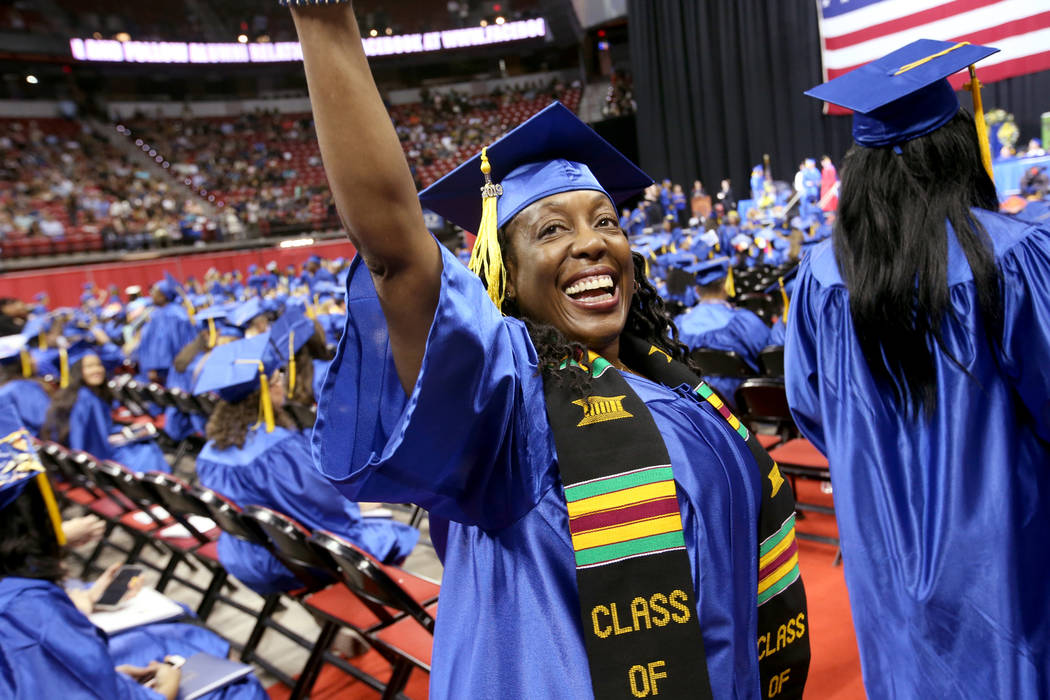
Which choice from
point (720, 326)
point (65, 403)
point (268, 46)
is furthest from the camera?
point (268, 46)

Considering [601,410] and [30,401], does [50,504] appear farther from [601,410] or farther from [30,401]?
[30,401]

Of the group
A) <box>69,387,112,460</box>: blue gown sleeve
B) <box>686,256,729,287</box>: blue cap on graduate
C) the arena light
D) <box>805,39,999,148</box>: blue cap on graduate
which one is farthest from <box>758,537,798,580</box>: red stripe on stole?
the arena light

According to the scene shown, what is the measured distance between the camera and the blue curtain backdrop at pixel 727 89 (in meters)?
17.2

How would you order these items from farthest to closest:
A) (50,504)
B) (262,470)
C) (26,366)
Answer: (26,366)
(262,470)
(50,504)

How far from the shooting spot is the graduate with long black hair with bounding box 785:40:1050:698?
1527 mm

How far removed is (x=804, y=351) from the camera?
1.92m

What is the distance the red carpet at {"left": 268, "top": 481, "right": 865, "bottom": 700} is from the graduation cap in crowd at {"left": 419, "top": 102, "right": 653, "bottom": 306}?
2.27 meters

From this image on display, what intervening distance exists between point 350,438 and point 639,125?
21255 mm

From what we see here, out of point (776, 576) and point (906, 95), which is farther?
point (906, 95)

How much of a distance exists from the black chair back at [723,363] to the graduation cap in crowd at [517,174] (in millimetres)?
3722

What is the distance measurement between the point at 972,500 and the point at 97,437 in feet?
19.7

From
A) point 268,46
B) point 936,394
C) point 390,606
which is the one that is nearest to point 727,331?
point 390,606

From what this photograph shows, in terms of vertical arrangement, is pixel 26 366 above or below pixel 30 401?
above

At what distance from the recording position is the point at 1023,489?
1.56 metres
